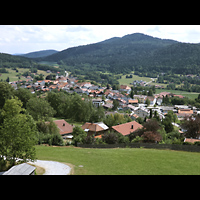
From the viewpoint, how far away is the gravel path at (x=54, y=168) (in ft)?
28.4

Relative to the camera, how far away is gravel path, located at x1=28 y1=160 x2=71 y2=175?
28.4ft

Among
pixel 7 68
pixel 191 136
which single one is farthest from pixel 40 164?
pixel 7 68

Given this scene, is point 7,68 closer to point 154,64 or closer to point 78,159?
point 154,64

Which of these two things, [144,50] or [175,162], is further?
[144,50]

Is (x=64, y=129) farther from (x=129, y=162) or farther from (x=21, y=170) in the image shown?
(x=21, y=170)

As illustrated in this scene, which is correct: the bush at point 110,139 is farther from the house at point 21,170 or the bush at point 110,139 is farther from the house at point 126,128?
the house at point 21,170

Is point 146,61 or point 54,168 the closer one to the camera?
point 54,168

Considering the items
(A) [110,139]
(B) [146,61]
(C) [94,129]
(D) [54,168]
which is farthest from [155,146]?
(B) [146,61]

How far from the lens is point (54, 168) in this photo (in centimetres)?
920

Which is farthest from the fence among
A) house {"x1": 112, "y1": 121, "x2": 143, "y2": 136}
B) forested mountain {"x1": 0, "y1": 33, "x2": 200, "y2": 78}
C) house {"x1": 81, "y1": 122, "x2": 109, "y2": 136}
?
forested mountain {"x1": 0, "y1": 33, "x2": 200, "y2": 78}

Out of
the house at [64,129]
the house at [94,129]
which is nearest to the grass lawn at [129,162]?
the house at [64,129]

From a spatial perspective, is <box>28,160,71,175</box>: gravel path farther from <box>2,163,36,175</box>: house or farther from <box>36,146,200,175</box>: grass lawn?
<box>2,163,36,175</box>: house
